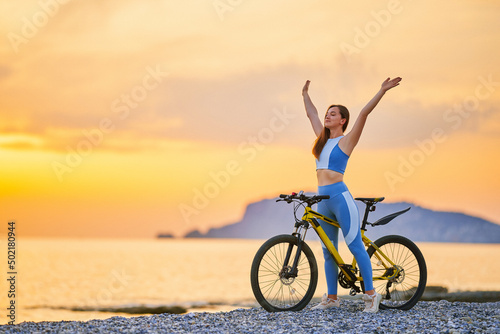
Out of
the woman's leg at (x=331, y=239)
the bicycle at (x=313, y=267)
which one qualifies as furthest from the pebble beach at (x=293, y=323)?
the woman's leg at (x=331, y=239)

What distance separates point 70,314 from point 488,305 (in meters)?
17.7

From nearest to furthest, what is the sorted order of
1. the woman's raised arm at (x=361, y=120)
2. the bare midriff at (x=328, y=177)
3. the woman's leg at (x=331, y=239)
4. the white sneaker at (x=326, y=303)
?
the woman's raised arm at (x=361, y=120) < the bare midriff at (x=328, y=177) < the woman's leg at (x=331, y=239) < the white sneaker at (x=326, y=303)

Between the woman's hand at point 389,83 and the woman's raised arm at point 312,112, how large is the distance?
1.16 meters

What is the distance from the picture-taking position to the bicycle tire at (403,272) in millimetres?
8078

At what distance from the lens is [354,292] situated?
7.75 metres

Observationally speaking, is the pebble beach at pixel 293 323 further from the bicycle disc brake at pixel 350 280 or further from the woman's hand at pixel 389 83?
the woman's hand at pixel 389 83

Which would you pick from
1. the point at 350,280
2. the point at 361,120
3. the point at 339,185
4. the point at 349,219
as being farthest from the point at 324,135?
the point at 350,280

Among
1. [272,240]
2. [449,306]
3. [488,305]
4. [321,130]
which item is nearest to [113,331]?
[272,240]

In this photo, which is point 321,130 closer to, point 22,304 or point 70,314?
point 70,314

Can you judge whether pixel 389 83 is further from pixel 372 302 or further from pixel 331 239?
pixel 372 302

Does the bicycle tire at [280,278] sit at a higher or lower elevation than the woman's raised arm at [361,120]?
lower

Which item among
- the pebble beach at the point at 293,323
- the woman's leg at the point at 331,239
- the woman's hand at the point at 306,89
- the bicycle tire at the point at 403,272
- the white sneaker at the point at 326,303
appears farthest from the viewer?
the woman's hand at the point at 306,89

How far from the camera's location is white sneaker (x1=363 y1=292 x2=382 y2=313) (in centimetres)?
763

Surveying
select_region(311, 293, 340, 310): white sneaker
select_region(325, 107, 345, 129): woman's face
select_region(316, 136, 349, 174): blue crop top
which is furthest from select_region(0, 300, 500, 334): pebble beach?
select_region(325, 107, 345, 129): woman's face
